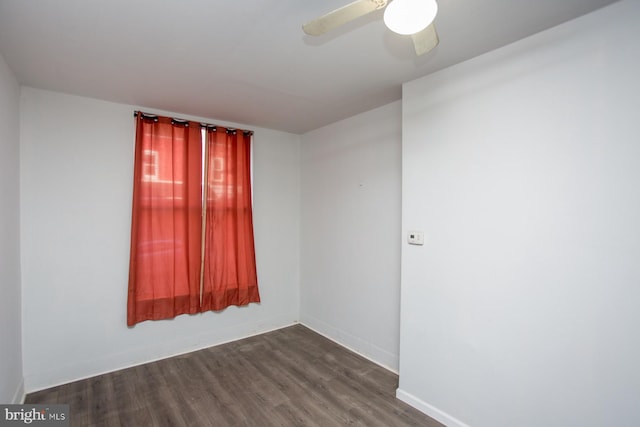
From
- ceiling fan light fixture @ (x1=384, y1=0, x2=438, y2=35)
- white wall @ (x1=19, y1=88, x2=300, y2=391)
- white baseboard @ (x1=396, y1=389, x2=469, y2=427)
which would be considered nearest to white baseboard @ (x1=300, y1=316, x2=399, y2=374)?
white baseboard @ (x1=396, y1=389, x2=469, y2=427)

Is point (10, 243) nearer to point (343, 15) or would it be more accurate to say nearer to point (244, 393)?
point (244, 393)

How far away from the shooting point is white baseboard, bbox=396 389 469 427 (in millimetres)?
1963

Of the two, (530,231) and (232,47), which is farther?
(232,47)

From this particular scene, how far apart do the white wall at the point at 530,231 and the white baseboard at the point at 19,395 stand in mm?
2802

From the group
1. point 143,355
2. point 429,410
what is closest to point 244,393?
point 143,355

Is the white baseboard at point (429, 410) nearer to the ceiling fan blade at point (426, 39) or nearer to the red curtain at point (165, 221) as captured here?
the red curtain at point (165, 221)

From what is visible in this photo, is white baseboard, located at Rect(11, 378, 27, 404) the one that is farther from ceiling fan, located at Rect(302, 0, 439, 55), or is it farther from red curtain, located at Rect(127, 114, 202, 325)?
ceiling fan, located at Rect(302, 0, 439, 55)

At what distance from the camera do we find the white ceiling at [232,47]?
1.43m

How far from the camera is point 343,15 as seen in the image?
1.13 m

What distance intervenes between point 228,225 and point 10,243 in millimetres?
1673

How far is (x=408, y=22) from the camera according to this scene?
1.09 m

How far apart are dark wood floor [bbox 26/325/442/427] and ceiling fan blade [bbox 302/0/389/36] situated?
2.36 m

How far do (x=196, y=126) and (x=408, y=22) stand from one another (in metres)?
2.54

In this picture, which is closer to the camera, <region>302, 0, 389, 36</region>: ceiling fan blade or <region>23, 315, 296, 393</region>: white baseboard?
<region>302, 0, 389, 36</region>: ceiling fan blade
